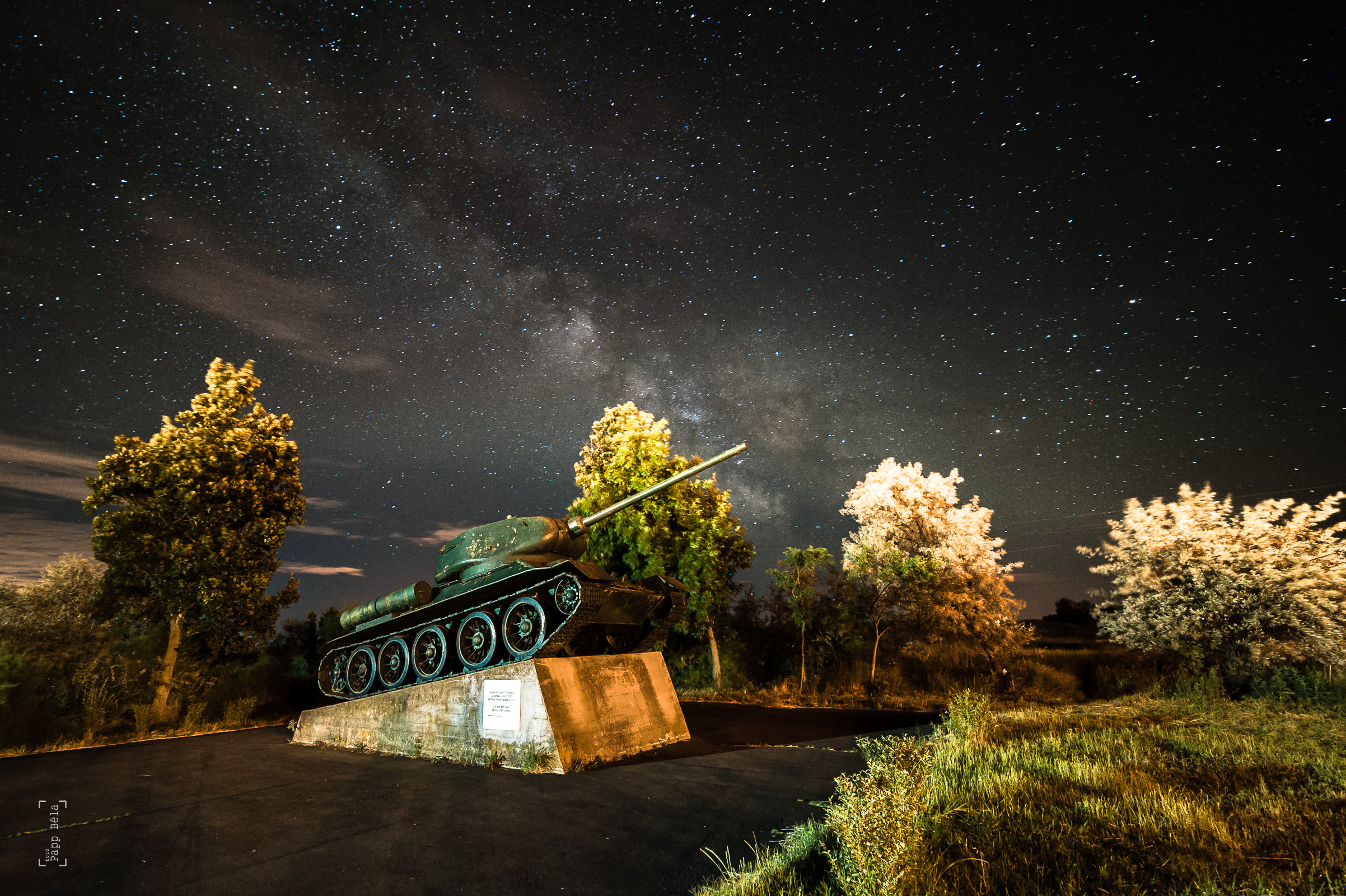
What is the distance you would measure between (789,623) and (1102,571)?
32.6ft

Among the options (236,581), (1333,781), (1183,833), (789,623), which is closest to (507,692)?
(1183,833)

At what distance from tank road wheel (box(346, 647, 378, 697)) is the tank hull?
0.06 ft

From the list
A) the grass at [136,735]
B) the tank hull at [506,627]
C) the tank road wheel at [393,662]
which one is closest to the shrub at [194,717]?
the grass at [136,735]

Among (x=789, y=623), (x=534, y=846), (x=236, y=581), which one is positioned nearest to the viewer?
(x=534, y=846)

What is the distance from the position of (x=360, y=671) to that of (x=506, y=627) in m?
4.91

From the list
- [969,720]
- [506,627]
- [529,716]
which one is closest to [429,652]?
[506,627]

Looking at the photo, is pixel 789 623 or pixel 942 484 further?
pixel 789 623

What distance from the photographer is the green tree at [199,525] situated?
13266 mm

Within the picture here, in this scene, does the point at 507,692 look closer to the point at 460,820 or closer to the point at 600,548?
the point at 460,820

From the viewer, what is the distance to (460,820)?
5473 mm

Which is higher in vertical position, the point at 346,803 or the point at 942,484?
the point at 942,484

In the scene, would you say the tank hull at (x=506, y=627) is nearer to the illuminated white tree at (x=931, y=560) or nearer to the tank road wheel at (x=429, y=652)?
the tank road wheel at (x=429, y=652)

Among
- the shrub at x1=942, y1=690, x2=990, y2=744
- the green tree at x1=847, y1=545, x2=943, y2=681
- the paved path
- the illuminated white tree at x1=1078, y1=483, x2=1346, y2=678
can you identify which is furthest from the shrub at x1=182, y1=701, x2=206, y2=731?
the illuminated white tree at x1=1078, y1=483, x2=1346, y2=678

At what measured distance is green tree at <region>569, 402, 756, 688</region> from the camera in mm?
18031
